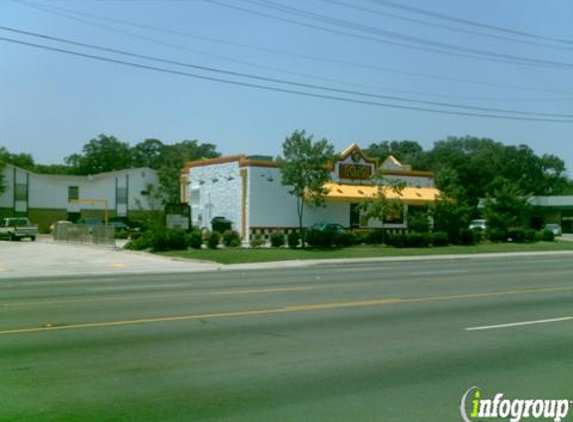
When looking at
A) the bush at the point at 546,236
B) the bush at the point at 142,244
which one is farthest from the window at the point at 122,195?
the bush at the point at 546,236

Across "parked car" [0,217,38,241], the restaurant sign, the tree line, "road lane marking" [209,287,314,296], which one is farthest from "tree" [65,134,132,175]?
"road lane marking" [209,287,314,296]

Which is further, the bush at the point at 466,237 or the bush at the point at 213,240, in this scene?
the bush at the point at 466,237

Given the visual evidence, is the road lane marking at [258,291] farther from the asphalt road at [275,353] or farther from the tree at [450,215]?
the tree at [450,215]

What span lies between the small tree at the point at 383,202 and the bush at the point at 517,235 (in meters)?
11.5

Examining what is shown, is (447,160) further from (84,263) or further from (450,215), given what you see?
(84,263)

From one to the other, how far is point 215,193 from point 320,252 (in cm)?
1464

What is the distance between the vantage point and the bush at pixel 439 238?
4469 cm

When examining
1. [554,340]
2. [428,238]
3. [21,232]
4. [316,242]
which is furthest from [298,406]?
[21,232]

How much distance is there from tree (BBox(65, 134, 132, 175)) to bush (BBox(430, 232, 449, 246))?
87.9 meters

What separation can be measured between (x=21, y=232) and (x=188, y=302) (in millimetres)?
43127

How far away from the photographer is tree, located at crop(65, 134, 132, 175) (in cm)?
12250

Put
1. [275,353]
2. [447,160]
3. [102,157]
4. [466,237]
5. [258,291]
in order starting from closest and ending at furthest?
[275,353] → [258,291] → [466,237] → [447,160] → [102,157]

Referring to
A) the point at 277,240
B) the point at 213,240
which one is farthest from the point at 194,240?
the point at 277,240

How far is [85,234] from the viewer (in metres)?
46.0
